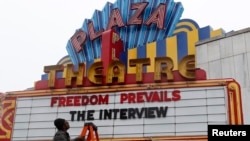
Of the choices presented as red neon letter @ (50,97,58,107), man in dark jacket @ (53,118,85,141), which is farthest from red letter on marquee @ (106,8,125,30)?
man in dark jacket @ (53,118,85,141)

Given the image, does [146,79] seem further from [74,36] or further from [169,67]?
[74,36]

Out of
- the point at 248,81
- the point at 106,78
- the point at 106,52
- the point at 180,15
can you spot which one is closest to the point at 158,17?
the point at 180,15

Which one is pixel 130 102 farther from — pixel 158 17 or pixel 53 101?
pixel 158 17

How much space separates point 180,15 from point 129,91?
13.6 m

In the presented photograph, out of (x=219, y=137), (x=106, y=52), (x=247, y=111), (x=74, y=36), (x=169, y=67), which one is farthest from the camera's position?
(x=74, y=36)

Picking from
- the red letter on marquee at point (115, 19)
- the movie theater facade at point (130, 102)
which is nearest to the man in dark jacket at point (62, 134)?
the movie theater facade at point (130, 102)

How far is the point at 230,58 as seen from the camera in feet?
66.5

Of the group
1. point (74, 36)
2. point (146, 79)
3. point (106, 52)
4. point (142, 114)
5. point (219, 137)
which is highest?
point (74, 36)

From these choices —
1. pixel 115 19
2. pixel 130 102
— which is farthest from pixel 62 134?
pixel 115 19

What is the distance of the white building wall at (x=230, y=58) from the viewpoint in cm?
1944

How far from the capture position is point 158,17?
27.1 meters

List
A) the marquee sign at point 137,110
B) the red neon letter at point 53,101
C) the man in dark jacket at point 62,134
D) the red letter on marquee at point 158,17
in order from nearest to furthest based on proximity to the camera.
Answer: the man in dark jacket at point 62,134 < the marquee sign at point 137,110 < the red neon letter at point 53,101 < the red letter on marquee at point 158,17

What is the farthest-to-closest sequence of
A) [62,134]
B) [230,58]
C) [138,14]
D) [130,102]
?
[138,14], [230,58], [130,102], [62,134]

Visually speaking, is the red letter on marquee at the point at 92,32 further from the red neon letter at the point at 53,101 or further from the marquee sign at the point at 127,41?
the red neon letter at the point at 53,101
